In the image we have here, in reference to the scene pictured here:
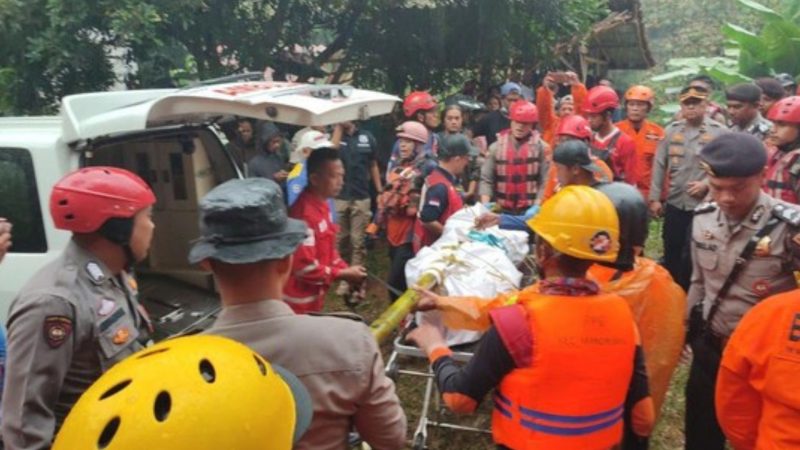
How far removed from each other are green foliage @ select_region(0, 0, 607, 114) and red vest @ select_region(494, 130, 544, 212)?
3602 millimetres

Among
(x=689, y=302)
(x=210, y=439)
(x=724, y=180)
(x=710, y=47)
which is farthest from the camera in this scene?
(x=710, y=47)

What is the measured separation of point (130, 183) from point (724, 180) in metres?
2.44

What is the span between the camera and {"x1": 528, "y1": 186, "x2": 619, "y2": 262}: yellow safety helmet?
6.72 feet

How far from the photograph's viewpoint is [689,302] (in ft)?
10.9

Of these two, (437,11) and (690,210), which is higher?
(437,11)

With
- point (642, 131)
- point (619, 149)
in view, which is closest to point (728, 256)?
point (619, 149)

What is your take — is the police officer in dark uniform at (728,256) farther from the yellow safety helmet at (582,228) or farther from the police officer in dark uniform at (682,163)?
the police officer in dark uniform at (682,163)

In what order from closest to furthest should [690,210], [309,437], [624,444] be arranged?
[309,437]
[624,444]
[690,210]

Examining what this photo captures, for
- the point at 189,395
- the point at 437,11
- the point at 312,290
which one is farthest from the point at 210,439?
the point at 437,11

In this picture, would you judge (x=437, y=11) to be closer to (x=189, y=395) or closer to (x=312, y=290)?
(x=312, y=290)

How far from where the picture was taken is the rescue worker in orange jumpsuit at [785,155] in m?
4.29

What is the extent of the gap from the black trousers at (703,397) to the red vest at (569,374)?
3.99ft

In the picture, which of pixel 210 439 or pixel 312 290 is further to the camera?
pixel 312 290

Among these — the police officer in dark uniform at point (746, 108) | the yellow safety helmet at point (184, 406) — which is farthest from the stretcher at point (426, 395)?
the police officer in dark uniform at point (746, 108)
